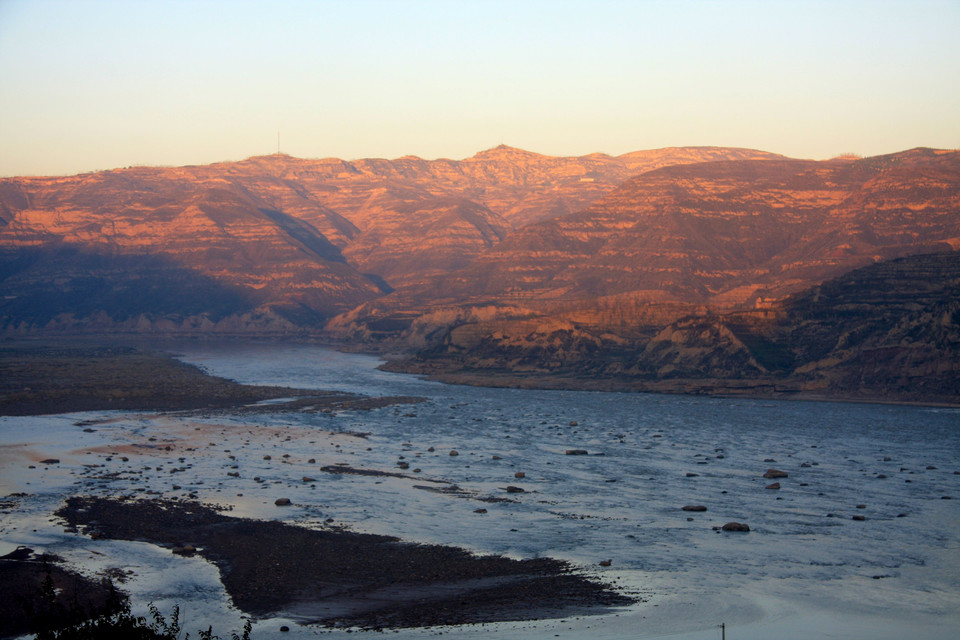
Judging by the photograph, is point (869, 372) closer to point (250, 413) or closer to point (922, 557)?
point (250, 413)

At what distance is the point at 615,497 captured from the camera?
53.1 m

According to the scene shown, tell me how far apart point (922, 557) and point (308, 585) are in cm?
2469

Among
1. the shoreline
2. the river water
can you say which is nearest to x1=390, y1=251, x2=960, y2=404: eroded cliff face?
the shoreline

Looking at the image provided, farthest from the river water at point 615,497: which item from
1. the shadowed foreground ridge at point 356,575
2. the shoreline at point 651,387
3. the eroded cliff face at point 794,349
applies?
the eroded cliff face at point 794,349

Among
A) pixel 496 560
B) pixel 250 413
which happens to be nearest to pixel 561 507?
pixel 496 560

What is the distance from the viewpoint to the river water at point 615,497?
111ft

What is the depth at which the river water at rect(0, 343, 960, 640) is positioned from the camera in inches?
1331

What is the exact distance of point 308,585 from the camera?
35656 mm

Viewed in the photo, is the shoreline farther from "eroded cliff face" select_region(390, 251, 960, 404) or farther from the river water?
the river water

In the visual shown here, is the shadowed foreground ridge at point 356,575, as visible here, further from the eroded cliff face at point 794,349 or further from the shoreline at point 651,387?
the eroded cliff face at point 794,349

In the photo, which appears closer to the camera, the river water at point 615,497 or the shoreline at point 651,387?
the river water at point 615,497

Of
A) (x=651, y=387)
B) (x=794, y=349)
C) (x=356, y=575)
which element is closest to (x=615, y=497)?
(x=356, y=575)

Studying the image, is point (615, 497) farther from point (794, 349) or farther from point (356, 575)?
point (794, 349)

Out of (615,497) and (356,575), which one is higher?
(356,575)
